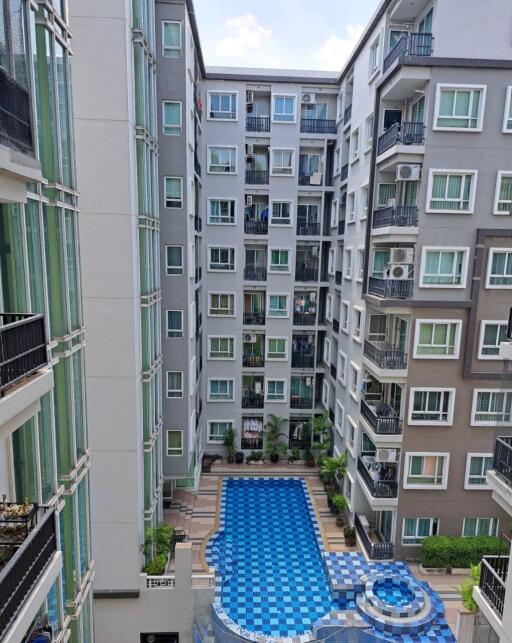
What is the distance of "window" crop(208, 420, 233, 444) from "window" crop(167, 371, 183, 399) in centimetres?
669

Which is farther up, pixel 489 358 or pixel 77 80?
pixel 77 80

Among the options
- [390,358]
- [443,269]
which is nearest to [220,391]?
[390,358]

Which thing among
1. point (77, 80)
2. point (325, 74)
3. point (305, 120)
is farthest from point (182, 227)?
point (325, 74)

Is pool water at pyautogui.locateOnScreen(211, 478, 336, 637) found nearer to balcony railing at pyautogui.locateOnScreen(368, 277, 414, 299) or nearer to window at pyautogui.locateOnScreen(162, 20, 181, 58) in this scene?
balcony railing at pyautogui.locateOnScreen(368, 277, 414, 299)

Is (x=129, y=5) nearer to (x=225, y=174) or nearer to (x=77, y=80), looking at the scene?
(x=77, y=80)

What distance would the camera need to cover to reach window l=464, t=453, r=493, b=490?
1522cm

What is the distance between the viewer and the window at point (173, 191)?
15.6m

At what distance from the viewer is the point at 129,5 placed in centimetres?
1123

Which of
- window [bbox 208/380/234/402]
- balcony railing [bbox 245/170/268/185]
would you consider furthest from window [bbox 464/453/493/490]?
balcony railing [bbox 245/170/268/185]

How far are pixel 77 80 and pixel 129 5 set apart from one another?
226cm

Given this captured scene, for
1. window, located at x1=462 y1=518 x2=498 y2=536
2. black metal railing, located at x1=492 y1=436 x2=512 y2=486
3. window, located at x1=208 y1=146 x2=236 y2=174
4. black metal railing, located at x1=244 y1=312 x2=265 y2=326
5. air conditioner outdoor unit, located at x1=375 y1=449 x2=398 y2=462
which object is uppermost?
window, located at x1=208 y1=146 x2=236 y2=174

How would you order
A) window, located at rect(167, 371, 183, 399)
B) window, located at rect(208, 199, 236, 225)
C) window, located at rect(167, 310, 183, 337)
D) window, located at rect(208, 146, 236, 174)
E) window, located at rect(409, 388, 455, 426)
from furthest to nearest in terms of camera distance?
1. window, located at rect(208, 199, 236, 225)
2. window, located at rect(208, 146, 236, 174)
3. window, located at rect(167, 371, 183, 399)
4. window, located at rect(167, 310, 183, 337)
5. window, located at rect(409, 388, 455, 426)

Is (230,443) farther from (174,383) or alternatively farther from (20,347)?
(20,347)

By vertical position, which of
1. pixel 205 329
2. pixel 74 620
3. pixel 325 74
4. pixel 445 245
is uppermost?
pixel 325 74
